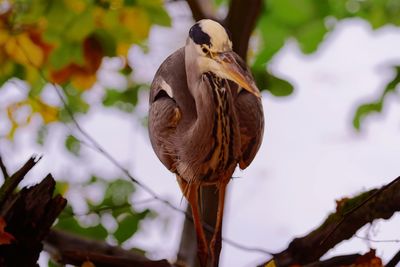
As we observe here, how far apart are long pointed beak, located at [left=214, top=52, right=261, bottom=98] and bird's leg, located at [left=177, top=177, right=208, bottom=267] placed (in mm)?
162

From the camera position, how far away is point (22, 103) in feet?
4.83

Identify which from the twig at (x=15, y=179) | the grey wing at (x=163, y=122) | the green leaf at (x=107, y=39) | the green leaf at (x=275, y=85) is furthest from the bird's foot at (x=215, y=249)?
the green leaf at (x=107, y=39)

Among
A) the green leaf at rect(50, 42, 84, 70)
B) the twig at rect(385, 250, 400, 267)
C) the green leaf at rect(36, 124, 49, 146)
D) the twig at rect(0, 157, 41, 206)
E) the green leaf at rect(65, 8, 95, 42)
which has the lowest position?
the twig at rect(385, 250, 400, 267)

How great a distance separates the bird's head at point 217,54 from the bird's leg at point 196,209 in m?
0.16

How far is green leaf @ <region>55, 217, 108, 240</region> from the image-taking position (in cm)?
118

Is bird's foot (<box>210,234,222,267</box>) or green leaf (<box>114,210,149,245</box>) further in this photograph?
green leaf (<box>114,210,149,245</box>)

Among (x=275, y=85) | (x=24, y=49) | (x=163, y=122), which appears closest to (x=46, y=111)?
(x=24, y=49)

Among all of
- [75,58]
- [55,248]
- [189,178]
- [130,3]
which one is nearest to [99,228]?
[55,248]

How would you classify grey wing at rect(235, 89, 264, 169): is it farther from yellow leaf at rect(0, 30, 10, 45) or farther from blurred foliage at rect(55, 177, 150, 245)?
yellow leaf at rect(0, 30, 10, 45)

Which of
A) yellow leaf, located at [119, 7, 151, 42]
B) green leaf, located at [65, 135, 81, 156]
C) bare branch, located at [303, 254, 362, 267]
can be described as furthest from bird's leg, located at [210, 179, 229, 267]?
green leaf, located at [65, 135, 81, 156]

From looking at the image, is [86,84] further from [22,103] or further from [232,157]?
[232,157]

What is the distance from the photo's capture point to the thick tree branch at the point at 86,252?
81 centimetres

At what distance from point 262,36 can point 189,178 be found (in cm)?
78

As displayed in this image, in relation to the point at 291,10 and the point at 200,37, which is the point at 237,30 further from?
the point at 200,37
